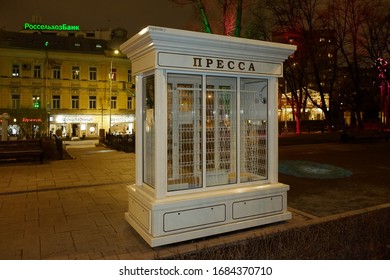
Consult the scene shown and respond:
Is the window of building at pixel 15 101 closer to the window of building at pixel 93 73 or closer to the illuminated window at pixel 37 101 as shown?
the illuminated window at pixel 37 101

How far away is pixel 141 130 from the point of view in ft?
18.2

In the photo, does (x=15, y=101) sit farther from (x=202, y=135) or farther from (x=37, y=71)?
(x=202, y=135)

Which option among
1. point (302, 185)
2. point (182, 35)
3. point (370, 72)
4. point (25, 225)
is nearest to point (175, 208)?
point (182, 35)

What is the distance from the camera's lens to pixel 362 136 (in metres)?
23.1

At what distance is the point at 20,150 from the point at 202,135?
10622mm

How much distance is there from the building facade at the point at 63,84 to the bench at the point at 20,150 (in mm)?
27494

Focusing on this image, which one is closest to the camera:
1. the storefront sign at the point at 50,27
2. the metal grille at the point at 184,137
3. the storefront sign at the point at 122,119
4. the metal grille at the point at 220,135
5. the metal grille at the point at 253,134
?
the metal grille at the point at 184,137

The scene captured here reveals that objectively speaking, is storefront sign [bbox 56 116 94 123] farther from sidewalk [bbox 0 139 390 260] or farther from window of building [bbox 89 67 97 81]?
sidewalk [bbox 0 139 390 260]

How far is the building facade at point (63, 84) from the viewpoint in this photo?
41.9m

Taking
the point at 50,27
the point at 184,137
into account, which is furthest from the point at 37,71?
the point at 184,137

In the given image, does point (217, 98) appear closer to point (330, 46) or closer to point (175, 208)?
point (175, 208)

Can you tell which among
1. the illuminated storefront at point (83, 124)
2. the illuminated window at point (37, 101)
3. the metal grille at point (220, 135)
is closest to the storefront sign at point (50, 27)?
the illuminated window at point (37, 101)

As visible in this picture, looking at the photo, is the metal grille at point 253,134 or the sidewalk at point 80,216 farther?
the metal grille at point 253,134

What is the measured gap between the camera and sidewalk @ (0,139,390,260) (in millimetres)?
4743
